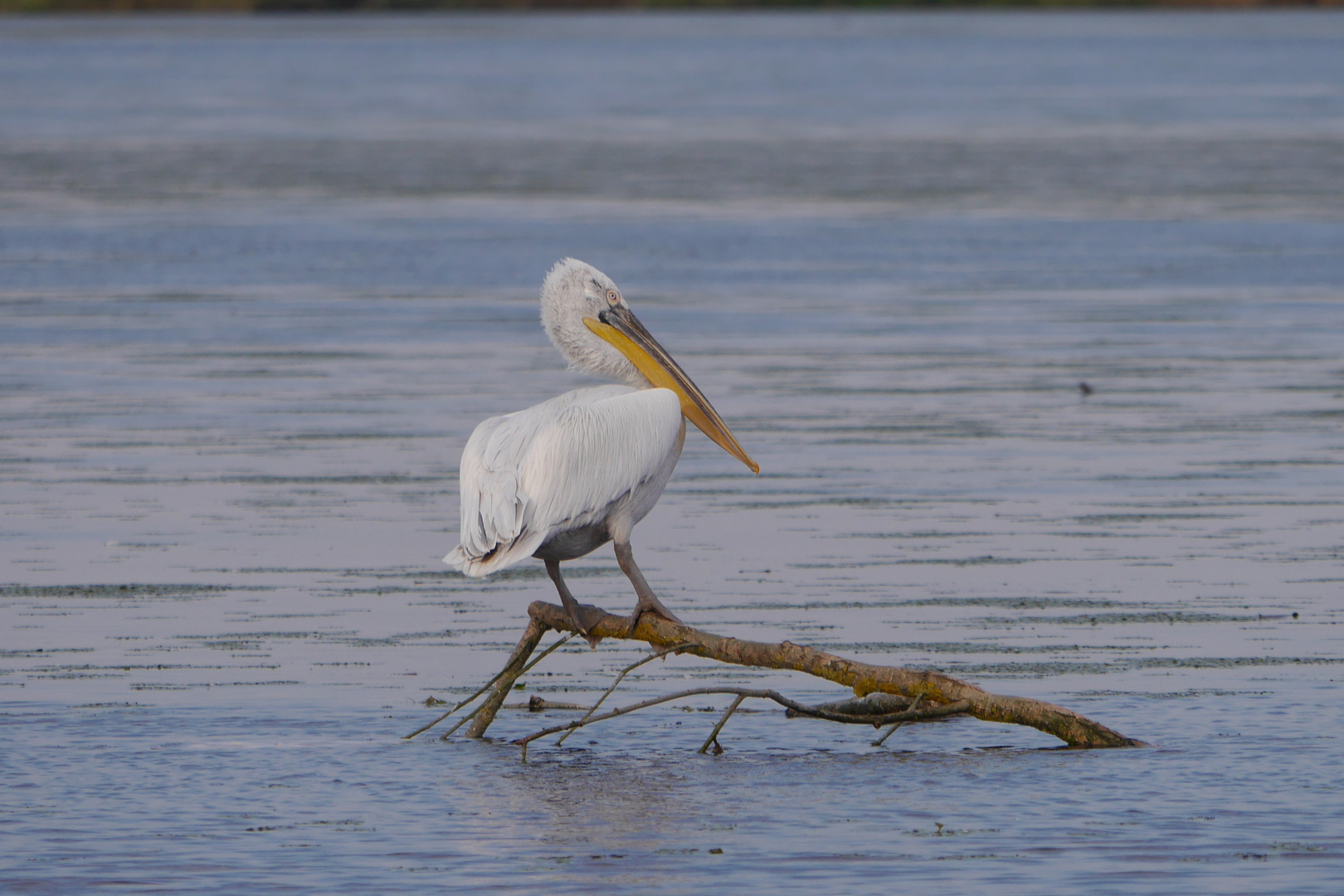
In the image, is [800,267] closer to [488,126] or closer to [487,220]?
[487,220]

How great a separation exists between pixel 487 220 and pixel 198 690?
1623 cm

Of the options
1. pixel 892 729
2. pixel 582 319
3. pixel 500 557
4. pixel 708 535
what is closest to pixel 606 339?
pixel 582 319

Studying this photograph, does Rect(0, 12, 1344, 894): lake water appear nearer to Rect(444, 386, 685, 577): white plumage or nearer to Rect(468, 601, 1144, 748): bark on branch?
Rect(468, 601, 1144, 748): bark on branch

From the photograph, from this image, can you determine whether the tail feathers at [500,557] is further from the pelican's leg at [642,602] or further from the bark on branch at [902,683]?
the bark on branch at [902,683]

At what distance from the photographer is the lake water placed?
574cm

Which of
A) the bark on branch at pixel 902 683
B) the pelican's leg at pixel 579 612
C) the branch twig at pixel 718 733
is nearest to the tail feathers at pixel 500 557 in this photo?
the pelican's leg at pixel 579 612

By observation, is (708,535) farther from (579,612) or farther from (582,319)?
(579,612)

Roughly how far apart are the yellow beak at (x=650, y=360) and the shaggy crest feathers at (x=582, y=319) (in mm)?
21

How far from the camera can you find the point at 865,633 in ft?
25.2

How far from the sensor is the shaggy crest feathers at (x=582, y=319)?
7109 millimetres

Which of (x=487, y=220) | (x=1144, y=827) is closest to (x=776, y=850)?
(x=1144, y=827)

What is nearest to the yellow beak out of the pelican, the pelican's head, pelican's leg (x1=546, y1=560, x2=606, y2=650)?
the pelican's head

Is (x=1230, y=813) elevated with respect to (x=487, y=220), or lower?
elevated

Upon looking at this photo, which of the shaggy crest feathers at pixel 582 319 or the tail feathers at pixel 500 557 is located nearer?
the tail feathers at pixel 500 557
